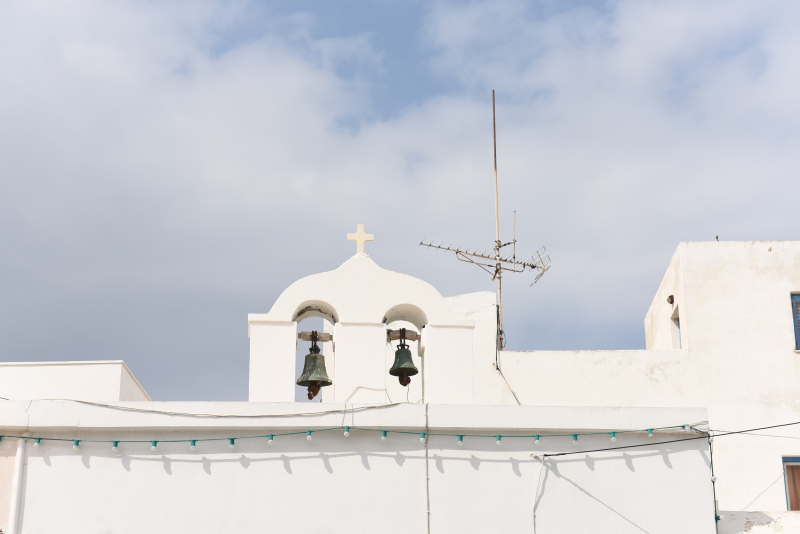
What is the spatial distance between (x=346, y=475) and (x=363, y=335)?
1866 millimetres

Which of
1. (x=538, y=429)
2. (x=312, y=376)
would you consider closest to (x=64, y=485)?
(x=312, y=376)

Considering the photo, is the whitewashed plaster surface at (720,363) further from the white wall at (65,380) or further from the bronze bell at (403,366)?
the white wall at (65,380)

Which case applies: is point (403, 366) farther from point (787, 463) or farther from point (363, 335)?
point (787, 463)

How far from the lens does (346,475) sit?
31.8 ft

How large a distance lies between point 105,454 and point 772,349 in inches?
448

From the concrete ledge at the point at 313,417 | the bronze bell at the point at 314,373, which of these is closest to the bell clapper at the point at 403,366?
the bronze bell at the point at 314,373

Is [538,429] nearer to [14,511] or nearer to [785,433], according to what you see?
[14,511]

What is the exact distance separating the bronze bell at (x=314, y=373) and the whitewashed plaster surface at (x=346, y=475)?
1.52 metres

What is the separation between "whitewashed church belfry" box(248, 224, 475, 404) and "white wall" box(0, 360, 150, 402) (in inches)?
108

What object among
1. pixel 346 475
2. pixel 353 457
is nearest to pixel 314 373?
pixel 353 457

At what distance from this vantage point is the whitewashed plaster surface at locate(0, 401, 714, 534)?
9.48 metres

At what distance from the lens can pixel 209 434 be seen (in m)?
9.73

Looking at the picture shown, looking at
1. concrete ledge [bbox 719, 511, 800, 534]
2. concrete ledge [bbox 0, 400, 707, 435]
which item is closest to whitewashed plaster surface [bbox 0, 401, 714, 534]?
concrete ledge [bbox 0, 400, 707, 435]

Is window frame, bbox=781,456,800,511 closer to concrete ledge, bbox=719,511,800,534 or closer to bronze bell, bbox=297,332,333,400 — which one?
concrete ledge, bbox=719,511,800,534
